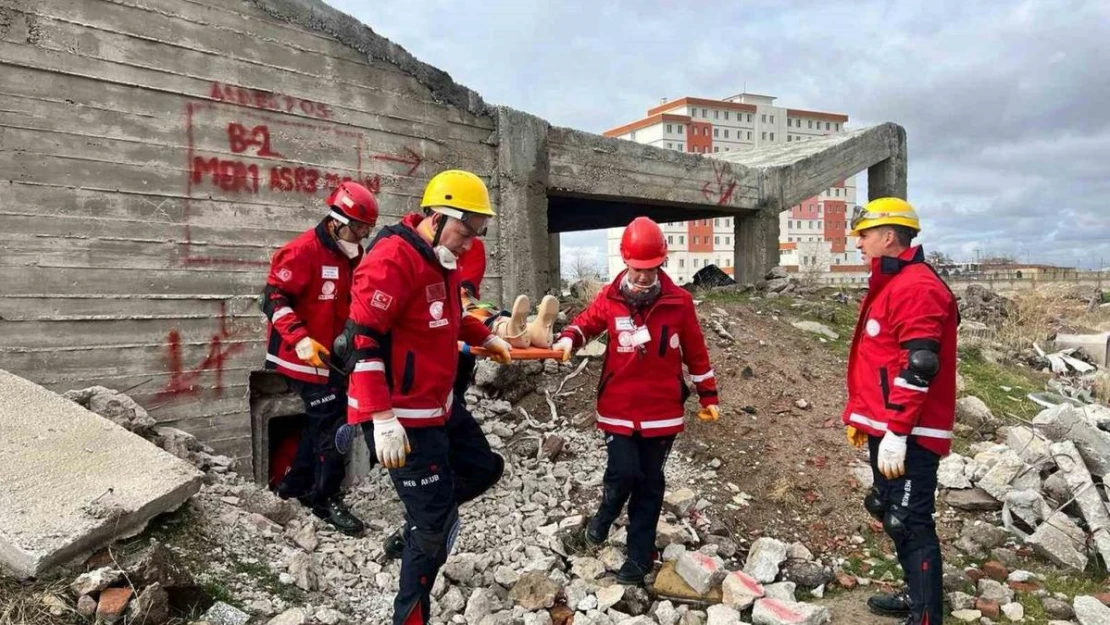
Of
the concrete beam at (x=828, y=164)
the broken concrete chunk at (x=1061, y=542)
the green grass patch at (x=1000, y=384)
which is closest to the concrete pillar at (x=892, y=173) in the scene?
the concrete beam at (x=828, y=164)

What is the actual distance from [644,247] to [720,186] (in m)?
6.33

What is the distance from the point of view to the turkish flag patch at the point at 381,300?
2.95 meters

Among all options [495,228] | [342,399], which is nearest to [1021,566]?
[342,399]

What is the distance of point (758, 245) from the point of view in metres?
10.3

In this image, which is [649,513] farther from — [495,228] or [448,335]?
[495,228]

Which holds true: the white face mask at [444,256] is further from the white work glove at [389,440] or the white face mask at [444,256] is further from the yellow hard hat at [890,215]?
the yellow hard hat at [890,215]

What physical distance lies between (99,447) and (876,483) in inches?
145

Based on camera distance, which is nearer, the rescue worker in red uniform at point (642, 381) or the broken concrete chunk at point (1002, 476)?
the rescue worker in red uniform at point (642, 381)

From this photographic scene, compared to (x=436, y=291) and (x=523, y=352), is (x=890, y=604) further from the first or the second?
(x=436, y=291)

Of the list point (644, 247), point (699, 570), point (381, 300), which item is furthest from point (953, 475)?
point (381, 300)

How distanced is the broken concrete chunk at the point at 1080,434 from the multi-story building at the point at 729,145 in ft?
127

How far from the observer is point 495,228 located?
673 cm

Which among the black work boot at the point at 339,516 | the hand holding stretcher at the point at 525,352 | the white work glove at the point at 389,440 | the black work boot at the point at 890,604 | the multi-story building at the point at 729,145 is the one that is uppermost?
the multi-story building at the point at 729,145

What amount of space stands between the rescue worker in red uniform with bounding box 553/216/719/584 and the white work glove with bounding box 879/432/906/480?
98 centimetres
